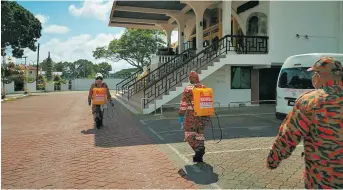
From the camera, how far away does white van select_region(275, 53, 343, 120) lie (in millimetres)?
9203

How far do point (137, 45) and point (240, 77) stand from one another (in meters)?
34.4

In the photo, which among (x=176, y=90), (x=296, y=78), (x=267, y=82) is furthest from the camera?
(x=267, y=82)

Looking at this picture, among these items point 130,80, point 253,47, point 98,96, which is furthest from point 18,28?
point 98,96

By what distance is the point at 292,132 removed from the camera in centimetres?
225

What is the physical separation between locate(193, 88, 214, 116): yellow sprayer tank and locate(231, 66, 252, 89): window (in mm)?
10713

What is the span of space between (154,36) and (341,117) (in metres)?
47.2

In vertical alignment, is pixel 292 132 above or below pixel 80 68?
below

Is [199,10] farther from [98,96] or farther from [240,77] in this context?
[98,96]

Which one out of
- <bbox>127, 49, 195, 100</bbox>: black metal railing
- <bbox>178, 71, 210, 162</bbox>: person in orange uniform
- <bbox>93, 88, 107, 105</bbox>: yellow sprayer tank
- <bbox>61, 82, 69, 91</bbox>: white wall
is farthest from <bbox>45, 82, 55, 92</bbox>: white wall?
<bbox>178, 71, 210, 162</bbox>: person in orange uniform

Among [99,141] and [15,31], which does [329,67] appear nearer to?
[99,141]

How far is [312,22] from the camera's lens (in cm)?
1544

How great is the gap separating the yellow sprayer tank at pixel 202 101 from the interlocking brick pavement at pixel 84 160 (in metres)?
1.08

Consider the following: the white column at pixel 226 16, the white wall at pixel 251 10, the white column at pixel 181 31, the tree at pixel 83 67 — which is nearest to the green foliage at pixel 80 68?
the tree at pixel 83 67

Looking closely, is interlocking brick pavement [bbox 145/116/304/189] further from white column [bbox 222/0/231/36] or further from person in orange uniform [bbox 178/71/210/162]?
white column [bbox 222/0/231/36]
